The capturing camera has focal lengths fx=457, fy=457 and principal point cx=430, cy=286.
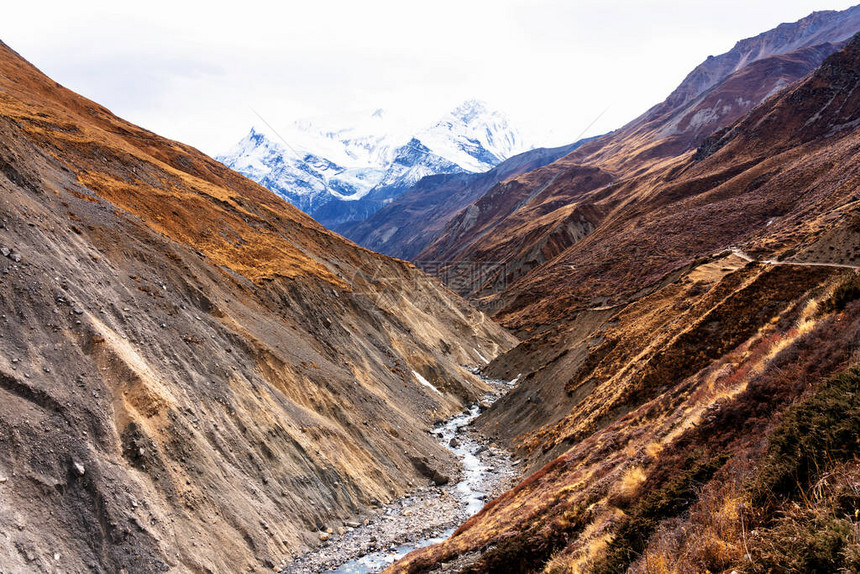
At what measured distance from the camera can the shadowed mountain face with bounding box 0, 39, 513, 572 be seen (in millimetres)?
18406

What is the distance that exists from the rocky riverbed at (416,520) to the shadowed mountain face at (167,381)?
1.43 metres

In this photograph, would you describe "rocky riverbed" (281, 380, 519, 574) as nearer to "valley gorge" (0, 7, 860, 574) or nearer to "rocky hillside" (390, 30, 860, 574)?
"valley gorge" (0, 7, 860, 574)

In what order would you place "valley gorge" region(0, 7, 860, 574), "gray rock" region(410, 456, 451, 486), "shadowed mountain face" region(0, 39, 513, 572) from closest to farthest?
"valley gorge" region(0, 7, 860, 574) → "shadowed mountain face" region(0, 39, 513, 572) → "gray rock" region(410, 456, 451, 486)

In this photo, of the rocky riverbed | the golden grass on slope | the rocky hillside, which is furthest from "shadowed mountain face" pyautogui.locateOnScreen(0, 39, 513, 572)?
the rocky hillside

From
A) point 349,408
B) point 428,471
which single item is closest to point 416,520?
point 428,471

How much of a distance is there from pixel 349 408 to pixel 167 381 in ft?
47.4

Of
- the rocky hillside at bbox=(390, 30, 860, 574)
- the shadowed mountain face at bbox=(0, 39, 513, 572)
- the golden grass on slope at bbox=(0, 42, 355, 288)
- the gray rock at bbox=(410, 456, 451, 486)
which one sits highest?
the golden grass on slope at bbox=(0, 42, 355, 288)

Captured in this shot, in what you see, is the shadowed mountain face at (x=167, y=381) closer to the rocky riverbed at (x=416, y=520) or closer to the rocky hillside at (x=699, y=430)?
the rocky riverbed at (x=416, y=520)

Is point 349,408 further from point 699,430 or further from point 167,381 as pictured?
point 699,430

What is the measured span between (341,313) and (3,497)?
34406mm

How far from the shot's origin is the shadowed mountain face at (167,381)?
60.4ft

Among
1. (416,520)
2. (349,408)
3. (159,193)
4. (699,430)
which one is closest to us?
(699,430)

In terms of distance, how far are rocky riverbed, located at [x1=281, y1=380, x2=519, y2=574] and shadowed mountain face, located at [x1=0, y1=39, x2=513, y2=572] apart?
56.2 inches

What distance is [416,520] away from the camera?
1094 inches
